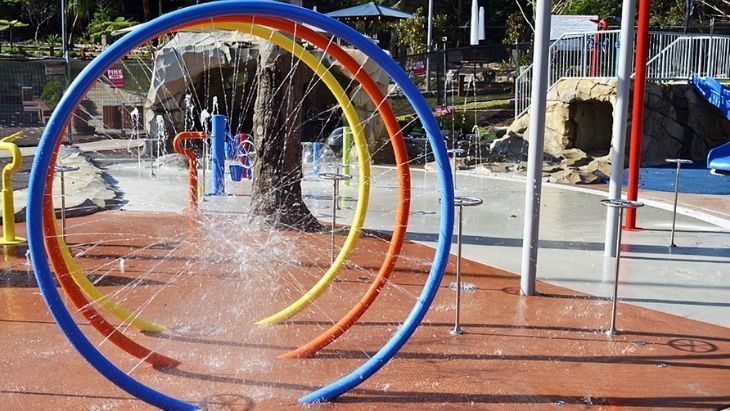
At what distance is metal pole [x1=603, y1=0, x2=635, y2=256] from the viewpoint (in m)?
8.33

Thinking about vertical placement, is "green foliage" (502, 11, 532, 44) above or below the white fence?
above

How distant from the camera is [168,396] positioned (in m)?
4.58

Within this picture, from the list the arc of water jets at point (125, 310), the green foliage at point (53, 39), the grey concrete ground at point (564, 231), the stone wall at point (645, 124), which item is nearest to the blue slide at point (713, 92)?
the stone wall at point (645, 124)

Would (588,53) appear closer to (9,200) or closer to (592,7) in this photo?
(592,7)

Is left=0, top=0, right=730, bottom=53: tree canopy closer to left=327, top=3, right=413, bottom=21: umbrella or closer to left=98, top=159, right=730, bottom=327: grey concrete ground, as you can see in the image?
left=327, top=3, right=413, bottom=21: umbrella

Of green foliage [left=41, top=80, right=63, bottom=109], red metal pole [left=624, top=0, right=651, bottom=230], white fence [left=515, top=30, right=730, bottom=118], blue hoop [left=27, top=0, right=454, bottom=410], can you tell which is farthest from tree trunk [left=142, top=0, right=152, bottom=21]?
blue hoop [left=27, top=0, right=454, bottom=410]

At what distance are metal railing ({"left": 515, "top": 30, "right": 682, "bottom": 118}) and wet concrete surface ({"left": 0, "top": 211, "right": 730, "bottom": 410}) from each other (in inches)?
550

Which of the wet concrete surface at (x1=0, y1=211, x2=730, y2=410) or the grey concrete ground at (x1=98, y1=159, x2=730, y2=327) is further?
the grey concrete ground at (x1=98, y1=159, x2=730, y2=327)

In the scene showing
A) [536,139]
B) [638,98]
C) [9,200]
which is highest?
[638,98]

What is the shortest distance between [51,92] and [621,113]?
68.8 ft

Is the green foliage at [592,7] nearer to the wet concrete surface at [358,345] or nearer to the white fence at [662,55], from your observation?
the white fence at [662,55]

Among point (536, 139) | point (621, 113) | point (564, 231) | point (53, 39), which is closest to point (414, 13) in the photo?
point (53, 39)

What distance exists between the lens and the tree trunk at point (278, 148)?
995cm

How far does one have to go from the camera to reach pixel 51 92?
24766mm
